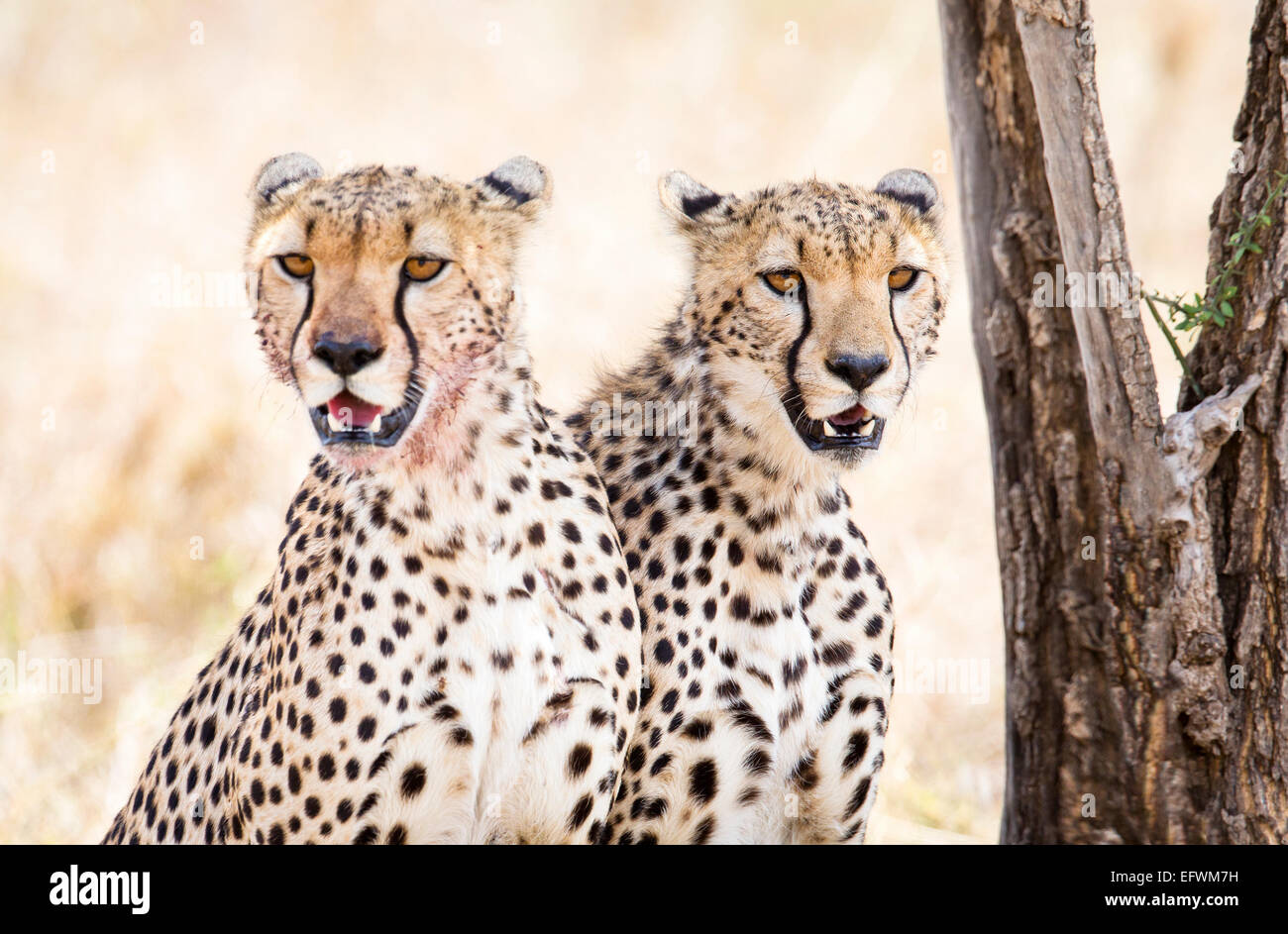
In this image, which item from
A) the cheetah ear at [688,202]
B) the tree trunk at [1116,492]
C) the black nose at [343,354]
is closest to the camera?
the black nose at [343,354]

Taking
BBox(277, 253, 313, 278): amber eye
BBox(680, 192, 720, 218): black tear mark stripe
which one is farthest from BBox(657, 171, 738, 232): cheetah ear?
BBox(277, 253, 313, 278): amber eye

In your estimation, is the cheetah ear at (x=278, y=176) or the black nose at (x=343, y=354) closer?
the black nose at (x=343, y=354)

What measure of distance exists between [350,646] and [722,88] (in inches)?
192

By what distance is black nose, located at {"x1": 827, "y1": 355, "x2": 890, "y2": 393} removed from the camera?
2730 millimetres

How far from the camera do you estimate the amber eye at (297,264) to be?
2.54 metres

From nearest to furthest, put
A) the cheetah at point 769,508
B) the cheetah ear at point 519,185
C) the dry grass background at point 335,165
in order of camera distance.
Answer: the cheetah ear at point 519,185 → the cheetah at point 769,508 → the dry grass background at point 335,165

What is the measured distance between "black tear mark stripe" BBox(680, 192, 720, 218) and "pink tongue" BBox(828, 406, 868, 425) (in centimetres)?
61

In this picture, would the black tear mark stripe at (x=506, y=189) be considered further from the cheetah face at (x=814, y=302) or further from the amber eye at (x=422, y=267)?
the cheetah face at (x=814, y=302)

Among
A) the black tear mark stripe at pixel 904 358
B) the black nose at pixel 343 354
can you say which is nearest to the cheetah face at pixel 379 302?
the black nose at pixel 343 354

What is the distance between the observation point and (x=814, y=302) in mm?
2859

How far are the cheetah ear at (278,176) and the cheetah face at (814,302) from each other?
0.79 meters

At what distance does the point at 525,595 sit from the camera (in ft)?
8.69

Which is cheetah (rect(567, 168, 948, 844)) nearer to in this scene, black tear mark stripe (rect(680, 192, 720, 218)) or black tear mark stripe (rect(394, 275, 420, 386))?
black tear mark stripe (rect(680, 192, 720, 218))
